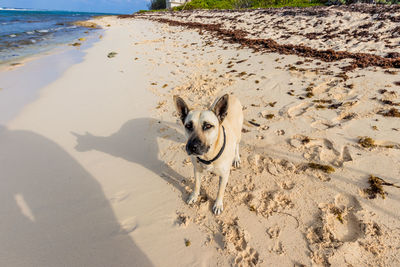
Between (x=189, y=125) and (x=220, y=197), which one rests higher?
(x=189, y=125)

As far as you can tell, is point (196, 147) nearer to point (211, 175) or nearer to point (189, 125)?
point (189, 125)

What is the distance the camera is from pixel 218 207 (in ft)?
9.97

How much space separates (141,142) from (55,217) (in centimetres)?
224

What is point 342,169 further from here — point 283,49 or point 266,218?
point 283,49

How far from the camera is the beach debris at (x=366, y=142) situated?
11.8 ft

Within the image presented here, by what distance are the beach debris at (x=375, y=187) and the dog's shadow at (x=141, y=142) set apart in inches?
124

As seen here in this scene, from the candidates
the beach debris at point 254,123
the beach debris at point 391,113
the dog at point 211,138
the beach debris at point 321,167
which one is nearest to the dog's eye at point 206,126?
the dog at point 211,138

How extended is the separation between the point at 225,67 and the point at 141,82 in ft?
12.9

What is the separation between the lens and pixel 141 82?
25.5 feet

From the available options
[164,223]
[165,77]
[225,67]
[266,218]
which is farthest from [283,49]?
[164,223]

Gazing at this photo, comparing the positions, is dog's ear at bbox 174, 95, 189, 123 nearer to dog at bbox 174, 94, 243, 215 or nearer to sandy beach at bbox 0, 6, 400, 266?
dog at bbox 174, 94, 243, 215

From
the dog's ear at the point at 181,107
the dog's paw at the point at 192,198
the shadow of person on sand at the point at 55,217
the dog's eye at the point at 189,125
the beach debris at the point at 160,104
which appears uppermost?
the dog's ear at the point at 181,107

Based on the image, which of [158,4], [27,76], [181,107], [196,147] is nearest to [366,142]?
[196,147]

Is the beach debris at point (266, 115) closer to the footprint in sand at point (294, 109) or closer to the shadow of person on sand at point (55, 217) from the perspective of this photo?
the footprint in sand at point (294, 109)
